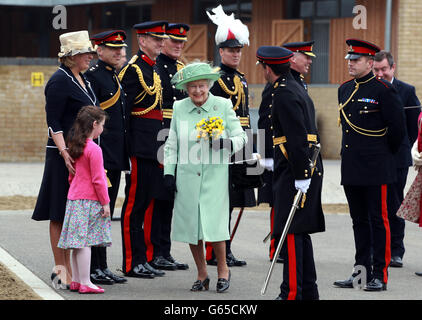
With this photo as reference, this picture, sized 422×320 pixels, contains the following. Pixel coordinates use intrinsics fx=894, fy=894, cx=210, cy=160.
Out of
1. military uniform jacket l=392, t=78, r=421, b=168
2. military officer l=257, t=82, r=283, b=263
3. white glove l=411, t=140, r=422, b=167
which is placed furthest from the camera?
military uniform jacket l=392, t=78, r=421, b=168

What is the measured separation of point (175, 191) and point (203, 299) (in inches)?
38.0

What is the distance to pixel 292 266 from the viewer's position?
22.4ft

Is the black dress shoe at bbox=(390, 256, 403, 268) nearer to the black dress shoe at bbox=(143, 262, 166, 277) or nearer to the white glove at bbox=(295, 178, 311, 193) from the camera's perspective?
the black dress shoe at bbox=(143, 262, 166, 277)

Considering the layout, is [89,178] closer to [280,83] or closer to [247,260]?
[280,83]

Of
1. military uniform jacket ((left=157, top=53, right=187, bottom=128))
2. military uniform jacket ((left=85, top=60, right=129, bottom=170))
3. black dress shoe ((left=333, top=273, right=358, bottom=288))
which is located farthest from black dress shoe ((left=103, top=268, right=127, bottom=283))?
black dress shoe ((left=333, top=273, right=358, bottom=288))

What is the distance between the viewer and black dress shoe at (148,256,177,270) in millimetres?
8781

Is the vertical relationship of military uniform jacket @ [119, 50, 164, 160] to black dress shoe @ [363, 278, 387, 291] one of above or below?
above

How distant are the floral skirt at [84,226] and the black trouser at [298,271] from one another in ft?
5.03

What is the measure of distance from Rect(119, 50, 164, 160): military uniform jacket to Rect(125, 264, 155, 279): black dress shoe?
1.03 metres

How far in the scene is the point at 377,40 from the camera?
2539cm

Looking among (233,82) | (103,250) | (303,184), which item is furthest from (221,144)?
(233,82)

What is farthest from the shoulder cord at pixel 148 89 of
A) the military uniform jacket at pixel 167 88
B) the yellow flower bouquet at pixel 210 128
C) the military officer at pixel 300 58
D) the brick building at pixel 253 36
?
the brick building at pixel 253 36

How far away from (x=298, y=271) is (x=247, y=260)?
2.70 metres

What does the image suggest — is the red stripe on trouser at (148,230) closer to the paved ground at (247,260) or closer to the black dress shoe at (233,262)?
the paved ground at (247,260)
